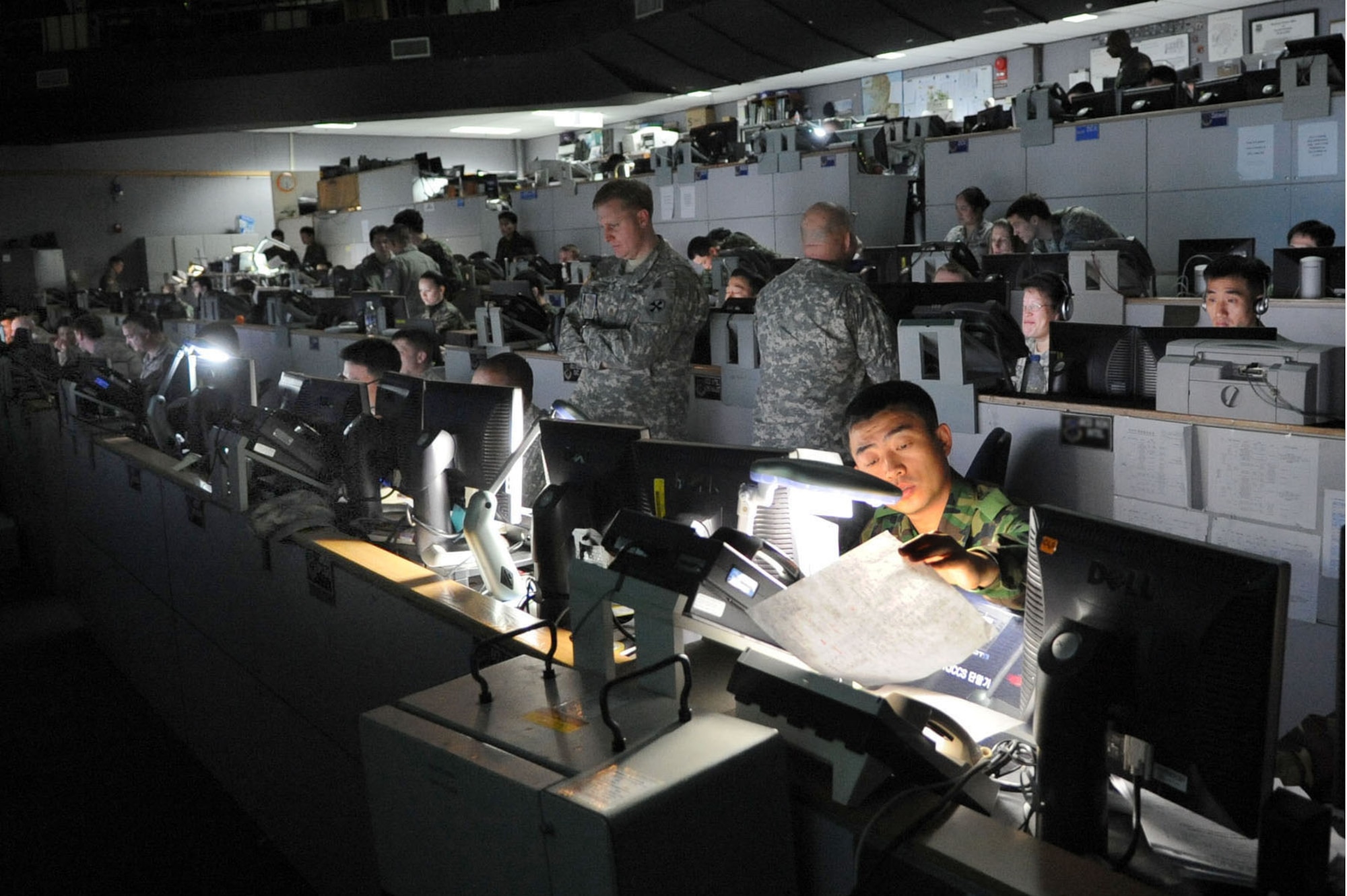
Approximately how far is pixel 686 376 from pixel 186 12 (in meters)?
10.8

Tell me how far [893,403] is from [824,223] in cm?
A: 170

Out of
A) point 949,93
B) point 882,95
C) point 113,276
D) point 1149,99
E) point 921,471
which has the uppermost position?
point 882,95

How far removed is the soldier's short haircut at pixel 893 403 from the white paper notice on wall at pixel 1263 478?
3.37ft

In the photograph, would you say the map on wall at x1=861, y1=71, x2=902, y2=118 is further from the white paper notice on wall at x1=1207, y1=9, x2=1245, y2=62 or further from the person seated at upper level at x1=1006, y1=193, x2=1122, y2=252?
the person seated at upper level at x1=1006, y1=193, x2=1122, y2=252

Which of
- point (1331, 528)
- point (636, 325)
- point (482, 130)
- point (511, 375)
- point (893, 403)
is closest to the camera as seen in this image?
point (893, 403)

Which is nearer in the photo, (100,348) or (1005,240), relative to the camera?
(1005,240)

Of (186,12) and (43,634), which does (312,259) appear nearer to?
(186,12)

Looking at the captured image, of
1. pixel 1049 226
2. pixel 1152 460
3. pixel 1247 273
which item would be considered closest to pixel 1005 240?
pixel 1049 226

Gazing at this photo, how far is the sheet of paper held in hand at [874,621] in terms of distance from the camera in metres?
1.43

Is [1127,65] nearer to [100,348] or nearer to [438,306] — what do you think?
[438,306]

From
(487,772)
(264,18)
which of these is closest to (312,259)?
(264,18)

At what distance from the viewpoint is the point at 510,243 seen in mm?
9531

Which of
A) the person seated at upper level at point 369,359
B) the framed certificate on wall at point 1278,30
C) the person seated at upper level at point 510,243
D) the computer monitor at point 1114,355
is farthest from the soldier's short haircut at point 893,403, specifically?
the framed certificate on wall at point 1278,30

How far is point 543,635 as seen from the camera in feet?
6.57
